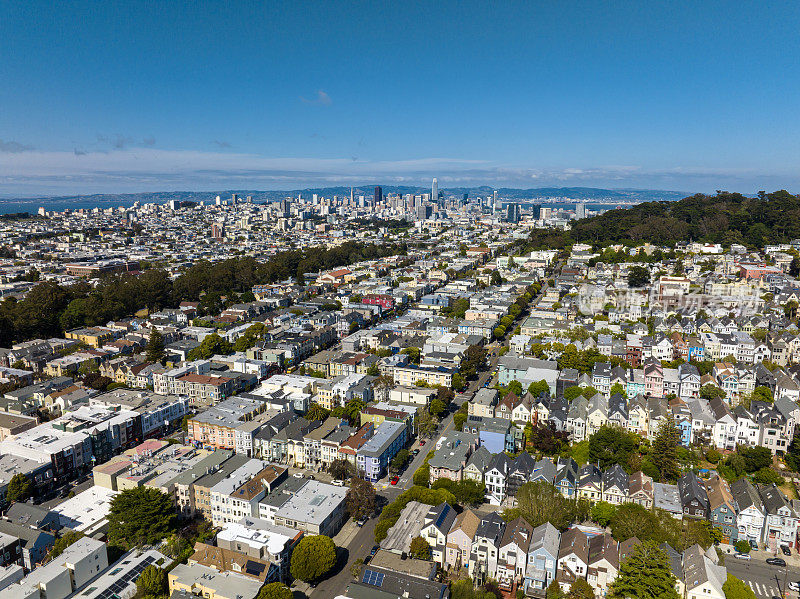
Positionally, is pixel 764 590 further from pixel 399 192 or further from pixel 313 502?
pixel 399 192

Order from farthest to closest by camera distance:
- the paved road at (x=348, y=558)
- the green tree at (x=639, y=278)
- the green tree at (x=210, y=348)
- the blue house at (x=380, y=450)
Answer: the green tree at (x=639, y=278)
the green tree at (x=210, y=348)
the blue house at (x=380, y=450)
the paved road at (x=348, y=558)

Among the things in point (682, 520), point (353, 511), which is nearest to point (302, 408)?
point (353, 511)

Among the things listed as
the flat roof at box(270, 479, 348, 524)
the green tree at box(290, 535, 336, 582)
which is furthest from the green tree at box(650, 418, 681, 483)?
the green tree at box(290, 535, 336, 582)

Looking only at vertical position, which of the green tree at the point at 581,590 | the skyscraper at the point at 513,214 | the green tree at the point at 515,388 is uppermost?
the skyscraper at the point at 513,214

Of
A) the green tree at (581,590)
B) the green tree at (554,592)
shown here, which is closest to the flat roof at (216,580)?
the green tree at (554,592)

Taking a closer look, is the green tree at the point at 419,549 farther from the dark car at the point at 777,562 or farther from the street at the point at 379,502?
the dark car at the point at 777,562

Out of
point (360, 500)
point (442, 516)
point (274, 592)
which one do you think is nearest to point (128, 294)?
point (360, 500)

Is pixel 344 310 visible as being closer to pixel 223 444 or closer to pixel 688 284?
pixel 223 444
